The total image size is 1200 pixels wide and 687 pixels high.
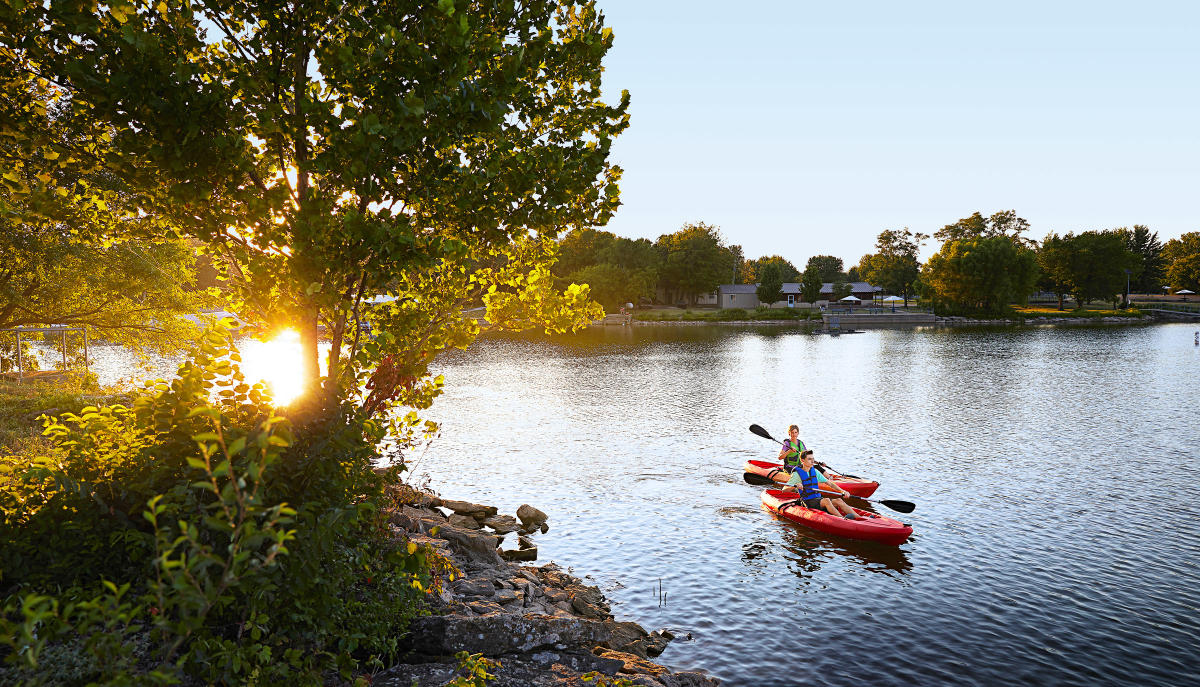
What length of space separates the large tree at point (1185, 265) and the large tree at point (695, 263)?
99.6 m

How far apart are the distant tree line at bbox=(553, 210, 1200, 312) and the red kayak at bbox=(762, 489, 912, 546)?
106 meters

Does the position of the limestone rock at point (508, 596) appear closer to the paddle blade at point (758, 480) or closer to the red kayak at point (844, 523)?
the red kayak at point (844, 523)

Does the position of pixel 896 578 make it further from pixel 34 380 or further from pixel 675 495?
pixel 34 380

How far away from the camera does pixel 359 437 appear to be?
7836 millimetres

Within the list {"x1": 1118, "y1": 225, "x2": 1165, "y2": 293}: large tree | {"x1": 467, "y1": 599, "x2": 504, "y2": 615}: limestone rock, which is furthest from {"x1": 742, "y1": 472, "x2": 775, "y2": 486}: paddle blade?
{"x1": 1118, "y1": 225, "x2": 1165, "y2": 293}: large tree

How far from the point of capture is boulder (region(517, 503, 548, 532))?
23453 millimetres

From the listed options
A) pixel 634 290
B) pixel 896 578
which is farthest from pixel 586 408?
pixel 634 290

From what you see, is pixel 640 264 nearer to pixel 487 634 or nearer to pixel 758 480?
pixel 758 480

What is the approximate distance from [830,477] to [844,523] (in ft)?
18.1

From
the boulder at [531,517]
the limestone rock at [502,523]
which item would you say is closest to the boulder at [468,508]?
the limestone rock at [502,523]

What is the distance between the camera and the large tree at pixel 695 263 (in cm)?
14938

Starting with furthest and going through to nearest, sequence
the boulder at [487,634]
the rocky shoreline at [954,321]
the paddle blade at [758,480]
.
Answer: the rocky shoreline at [954,321]
the paddle blade at [758,480]
the boulder at [487,634]

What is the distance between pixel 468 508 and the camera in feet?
77.9

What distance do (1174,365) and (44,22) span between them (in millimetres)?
80124
